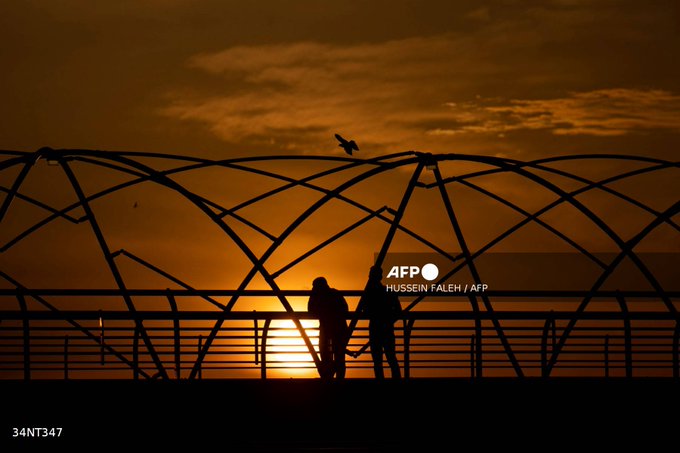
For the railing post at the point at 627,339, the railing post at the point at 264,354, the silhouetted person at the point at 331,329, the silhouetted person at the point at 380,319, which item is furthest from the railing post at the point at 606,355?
the railing post at the point at 264,354

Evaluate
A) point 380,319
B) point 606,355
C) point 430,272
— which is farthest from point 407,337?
point 430,272

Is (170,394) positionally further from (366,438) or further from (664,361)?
(664,361)

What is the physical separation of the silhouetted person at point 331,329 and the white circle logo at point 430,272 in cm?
1350

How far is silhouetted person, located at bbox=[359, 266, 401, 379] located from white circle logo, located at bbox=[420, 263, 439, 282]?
12709 mm

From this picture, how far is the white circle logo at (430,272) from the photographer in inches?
1793

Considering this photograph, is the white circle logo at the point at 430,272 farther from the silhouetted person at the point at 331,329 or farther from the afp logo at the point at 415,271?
the silhouetted person at the point at 331,329

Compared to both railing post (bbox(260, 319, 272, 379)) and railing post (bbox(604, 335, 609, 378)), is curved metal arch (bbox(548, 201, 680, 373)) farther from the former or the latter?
railing post (bbox(260, 319, 272, 379))

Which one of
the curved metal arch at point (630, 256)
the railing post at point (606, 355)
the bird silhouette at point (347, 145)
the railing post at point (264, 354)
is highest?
the bird silhouette at point (347, 145)

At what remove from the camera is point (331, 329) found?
3181 cm

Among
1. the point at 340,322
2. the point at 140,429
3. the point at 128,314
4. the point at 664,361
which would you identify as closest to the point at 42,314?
the point at 128,314

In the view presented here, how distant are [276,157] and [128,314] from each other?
10.4m

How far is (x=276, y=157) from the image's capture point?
130ft

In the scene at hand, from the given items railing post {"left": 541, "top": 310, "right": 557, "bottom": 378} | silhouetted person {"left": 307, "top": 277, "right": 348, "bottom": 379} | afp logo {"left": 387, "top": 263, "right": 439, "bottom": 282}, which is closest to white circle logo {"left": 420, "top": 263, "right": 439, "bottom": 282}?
afp logo {"left": 387, "top": 263, "right": 439, "bottom": 282}

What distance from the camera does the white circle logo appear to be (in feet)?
149
